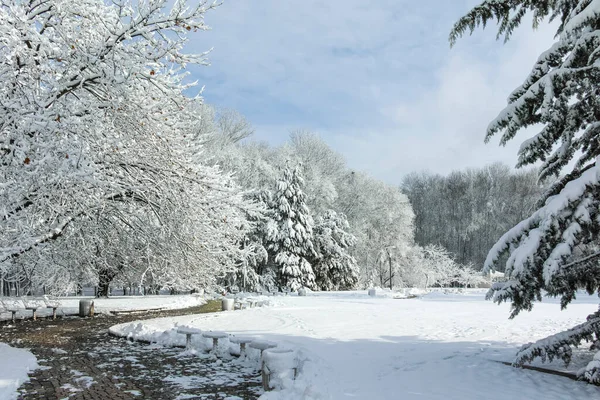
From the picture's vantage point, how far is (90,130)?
7.91 meters

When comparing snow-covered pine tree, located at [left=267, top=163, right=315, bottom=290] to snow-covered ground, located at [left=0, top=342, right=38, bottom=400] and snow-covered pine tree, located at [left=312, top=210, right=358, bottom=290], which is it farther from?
snow-covered ground, located at [left=0, top=342, right=38, bottom=400]

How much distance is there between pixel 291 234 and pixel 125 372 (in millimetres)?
25730

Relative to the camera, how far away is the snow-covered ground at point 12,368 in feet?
22.1

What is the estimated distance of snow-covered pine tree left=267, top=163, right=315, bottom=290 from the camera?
33812 millimetres

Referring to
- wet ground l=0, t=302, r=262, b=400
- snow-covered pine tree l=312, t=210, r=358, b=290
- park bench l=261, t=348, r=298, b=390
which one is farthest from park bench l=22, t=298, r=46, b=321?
snow-covered pine tree l=312, t=210, r=358, b=290

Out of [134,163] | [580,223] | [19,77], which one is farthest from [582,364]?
[19,77]

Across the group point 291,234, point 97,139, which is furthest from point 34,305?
point 291,234

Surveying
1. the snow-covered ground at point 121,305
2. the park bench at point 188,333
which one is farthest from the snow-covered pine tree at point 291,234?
the park bench at point 188,333

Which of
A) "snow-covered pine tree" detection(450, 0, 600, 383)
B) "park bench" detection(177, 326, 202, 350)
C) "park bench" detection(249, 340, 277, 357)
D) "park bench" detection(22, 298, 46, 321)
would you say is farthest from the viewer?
"park bench" detection(22, 298, 46, 321)

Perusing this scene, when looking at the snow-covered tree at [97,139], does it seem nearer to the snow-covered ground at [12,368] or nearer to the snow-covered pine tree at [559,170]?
the snow-covered ground at [12,368]

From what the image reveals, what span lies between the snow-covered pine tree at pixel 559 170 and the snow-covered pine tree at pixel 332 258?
28.5m

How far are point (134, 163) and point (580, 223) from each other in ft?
24.8

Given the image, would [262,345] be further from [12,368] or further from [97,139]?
[97,139]

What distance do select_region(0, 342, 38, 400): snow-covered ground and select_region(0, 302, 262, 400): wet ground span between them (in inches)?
6.5
